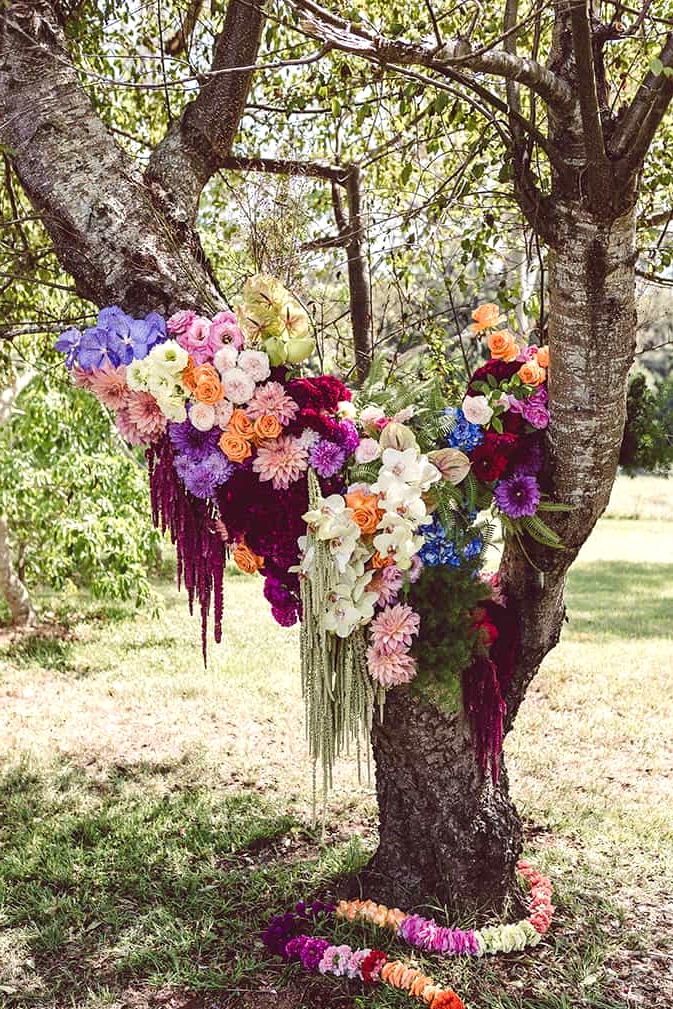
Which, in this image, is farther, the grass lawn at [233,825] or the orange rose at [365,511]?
the grass lawn at [233,825]

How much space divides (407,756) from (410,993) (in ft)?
2.09

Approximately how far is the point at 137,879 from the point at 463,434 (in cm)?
202

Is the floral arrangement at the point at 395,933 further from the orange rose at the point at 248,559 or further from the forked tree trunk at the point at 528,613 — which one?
the orange rose at the point at 248,559

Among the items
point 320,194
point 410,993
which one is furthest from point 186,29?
point 410,993

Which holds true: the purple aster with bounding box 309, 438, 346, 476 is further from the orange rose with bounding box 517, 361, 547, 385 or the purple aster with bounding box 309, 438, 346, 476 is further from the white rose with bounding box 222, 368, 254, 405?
the orange rose with bounding box 517, 361, 547, 385

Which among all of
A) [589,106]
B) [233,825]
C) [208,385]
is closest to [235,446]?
[208,385]

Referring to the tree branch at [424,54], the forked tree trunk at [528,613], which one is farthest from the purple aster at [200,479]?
the tree branch at [424,54]

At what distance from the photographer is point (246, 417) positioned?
7.79ft

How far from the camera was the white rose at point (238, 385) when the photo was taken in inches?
93.0

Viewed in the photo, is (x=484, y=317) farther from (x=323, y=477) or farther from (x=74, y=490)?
(x=74, y=490)

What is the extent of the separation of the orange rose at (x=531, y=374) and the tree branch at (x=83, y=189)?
0.88 m

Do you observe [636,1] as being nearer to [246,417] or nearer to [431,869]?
[246,417]

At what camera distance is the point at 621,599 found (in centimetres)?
841

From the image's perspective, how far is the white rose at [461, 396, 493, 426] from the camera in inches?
96.4
